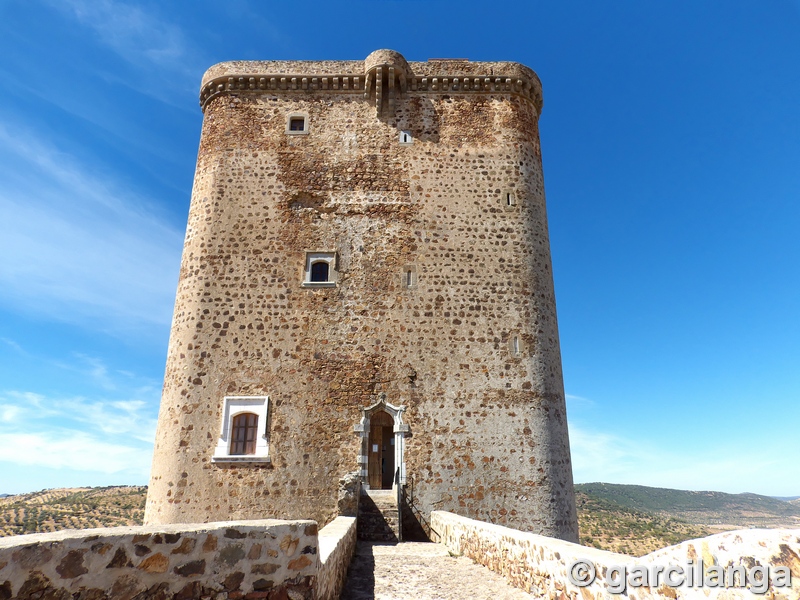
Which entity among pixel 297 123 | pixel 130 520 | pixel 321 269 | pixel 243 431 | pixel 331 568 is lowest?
pixel 130 520

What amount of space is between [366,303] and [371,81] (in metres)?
6.41

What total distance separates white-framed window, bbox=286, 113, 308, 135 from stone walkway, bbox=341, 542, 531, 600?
10.8 metres

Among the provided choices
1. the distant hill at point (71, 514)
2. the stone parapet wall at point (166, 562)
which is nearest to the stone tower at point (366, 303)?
the stone parapet wall at point (166, 562)

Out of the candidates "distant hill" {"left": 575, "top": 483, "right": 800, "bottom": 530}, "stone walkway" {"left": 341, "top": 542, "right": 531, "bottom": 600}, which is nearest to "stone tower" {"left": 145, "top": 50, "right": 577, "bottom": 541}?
"stone walkway" {"left": 341, "top": 542, "right": 531, "bottom": 600}

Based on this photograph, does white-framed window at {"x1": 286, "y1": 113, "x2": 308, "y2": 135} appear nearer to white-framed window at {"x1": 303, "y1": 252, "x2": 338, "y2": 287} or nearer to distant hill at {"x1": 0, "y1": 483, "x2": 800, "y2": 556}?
white-framed window at {"x1": 303, "y1": 252, "x2": 338, "y2": 287}

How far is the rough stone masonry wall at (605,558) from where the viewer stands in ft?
8.01

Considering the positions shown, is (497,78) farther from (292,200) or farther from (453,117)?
(292,200)

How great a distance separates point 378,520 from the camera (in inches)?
407

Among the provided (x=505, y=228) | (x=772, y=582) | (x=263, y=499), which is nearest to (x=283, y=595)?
(x=772, y=582)

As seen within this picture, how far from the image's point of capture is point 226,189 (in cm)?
1348

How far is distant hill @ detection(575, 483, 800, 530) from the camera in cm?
5664

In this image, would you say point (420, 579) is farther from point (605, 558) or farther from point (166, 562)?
point (166, 562)

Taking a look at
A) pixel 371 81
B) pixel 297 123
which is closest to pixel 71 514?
pixel 297 123

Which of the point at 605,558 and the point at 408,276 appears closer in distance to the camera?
the point at 605,558
